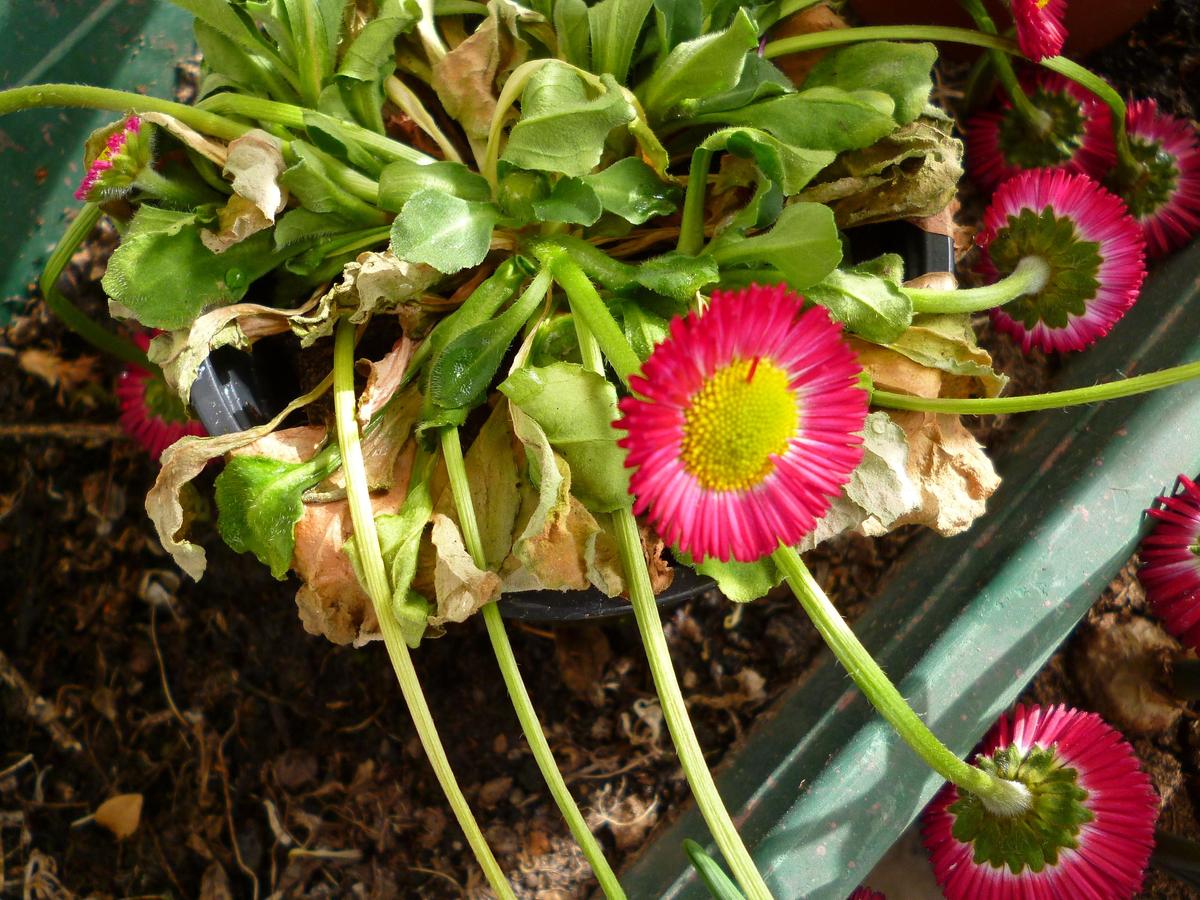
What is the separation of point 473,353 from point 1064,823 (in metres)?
0.51

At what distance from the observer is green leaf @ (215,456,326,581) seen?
677 mm

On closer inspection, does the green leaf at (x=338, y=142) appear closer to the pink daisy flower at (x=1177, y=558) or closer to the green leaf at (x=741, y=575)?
the green leaf at (x=741, y=575)

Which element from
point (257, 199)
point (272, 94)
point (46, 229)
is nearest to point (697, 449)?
point (257, 199)

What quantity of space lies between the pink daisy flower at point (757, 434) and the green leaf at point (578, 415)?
8 cm

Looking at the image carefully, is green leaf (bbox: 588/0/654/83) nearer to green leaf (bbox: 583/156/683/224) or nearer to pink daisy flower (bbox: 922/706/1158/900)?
green leaf (bbox: 583/156/683/224)

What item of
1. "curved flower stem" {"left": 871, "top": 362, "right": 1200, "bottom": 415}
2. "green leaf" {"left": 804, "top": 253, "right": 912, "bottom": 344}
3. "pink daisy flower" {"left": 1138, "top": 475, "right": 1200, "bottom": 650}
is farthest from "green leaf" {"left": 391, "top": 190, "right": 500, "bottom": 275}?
"pink daisy flower" {"left": 1138, "top": 475, "right": 1200, "bottom": 650}

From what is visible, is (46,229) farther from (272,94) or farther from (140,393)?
(272,94)

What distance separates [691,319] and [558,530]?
0.57 feet

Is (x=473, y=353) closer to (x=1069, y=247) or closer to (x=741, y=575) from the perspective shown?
(x=741, y=575)

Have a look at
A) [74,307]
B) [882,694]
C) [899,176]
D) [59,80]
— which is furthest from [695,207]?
[59,80]

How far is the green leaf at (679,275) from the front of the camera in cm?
68

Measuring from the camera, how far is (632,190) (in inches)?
28.4

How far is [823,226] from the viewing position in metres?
0.65

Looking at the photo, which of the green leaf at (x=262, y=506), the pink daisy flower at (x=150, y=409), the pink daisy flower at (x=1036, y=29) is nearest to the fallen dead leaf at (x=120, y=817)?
the pink daisy flower at (x=150, y=409)
